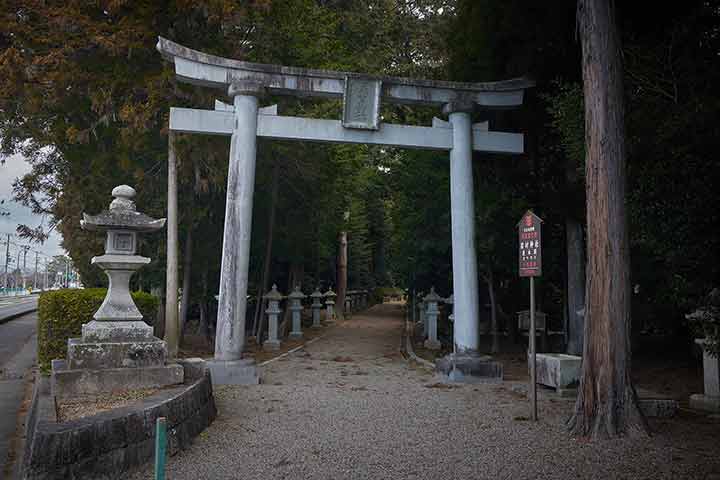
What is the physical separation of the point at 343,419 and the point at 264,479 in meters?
2.14

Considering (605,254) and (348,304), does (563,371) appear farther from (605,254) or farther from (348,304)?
(348,304)

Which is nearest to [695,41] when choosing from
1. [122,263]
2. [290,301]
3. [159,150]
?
[122,263]

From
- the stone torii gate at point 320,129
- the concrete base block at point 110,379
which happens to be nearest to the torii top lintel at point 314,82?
the stone torii gate at point 320,129

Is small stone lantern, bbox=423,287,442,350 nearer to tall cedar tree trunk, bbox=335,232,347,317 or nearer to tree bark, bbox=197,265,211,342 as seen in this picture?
tree bark, bbox=197,265,211,342

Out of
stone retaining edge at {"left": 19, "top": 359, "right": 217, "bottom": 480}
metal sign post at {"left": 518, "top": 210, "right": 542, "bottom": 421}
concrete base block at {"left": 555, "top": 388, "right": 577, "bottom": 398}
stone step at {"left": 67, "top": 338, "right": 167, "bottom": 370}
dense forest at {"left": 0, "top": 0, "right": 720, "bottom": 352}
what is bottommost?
concrete base block at {"left": 555, "top": 388, "right": 577, "bottom": 398}

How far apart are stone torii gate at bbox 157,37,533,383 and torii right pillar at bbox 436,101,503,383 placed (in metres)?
0.02

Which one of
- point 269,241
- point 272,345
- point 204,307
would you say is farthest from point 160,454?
point 204,307

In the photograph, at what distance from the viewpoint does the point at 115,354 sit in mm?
6039

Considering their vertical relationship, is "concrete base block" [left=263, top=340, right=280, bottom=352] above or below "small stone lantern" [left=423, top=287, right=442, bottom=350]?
below

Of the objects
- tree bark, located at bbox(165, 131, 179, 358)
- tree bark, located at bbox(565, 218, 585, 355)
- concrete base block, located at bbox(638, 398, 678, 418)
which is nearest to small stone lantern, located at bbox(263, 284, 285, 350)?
tree bark, located at bbox(165, 131, 179, 358)

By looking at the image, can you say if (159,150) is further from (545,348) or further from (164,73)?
(545,348)

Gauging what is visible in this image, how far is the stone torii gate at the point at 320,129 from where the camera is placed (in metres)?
8.33

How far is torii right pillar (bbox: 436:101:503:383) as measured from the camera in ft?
28.9

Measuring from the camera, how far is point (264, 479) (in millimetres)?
4074
